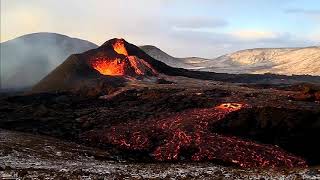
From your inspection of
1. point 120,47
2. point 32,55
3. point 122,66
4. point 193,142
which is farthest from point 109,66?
point 32,55

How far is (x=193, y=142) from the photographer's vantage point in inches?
1668

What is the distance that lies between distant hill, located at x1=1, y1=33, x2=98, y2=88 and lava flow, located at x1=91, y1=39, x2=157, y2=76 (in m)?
36.1

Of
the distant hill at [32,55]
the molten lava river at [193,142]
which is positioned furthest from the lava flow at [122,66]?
the distant hill at [32,55]

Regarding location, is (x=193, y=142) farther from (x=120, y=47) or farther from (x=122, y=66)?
(x=120, y=47)

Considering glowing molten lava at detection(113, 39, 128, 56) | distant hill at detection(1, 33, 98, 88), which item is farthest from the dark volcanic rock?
distant hill at detection(1, 33, 98, 88)

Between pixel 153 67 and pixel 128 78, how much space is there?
8.60m

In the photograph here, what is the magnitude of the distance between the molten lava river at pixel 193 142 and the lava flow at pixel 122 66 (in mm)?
32695

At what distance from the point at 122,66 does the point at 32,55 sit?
65372 millimetres

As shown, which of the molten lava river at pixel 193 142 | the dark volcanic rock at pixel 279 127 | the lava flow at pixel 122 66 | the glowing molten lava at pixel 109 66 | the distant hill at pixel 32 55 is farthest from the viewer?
the distant hill at pixel 32 55

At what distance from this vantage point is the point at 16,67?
134 meters

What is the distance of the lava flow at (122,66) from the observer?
84500mm

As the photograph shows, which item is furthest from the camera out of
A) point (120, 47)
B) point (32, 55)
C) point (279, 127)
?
point (32, 55)

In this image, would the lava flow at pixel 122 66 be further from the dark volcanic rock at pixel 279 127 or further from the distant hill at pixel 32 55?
the dark volcanic rock at pixel 279 127

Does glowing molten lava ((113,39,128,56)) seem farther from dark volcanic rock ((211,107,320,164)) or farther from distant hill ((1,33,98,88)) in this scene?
dark volcanic rock ((211,107,320,164))
